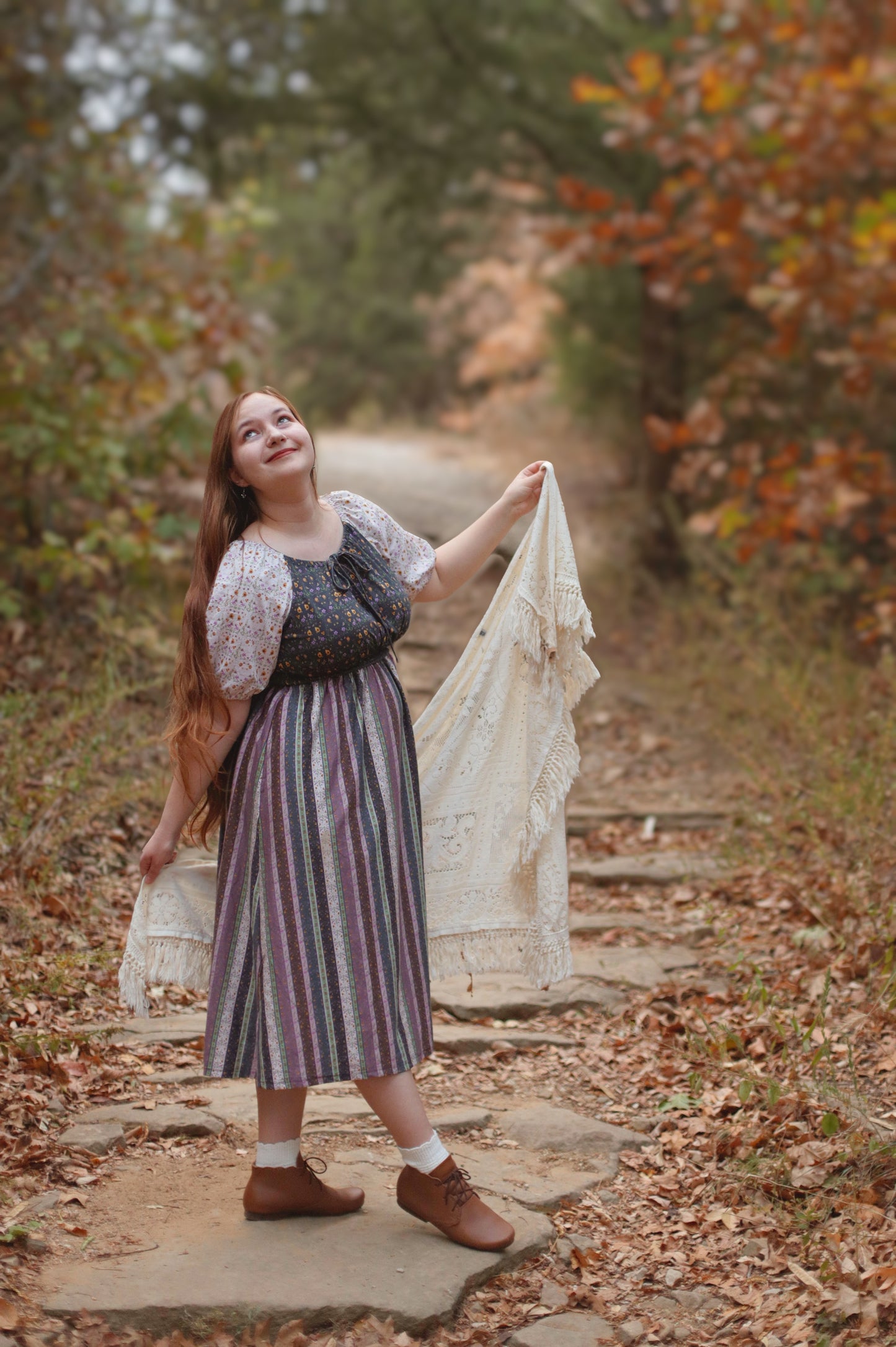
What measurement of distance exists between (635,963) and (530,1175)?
47.8 inches

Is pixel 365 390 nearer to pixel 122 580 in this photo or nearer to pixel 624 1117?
pixel 122 580

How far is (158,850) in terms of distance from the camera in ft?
8.73

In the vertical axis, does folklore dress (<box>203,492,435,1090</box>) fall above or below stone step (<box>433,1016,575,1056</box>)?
above

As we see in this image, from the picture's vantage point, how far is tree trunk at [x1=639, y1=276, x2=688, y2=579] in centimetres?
860

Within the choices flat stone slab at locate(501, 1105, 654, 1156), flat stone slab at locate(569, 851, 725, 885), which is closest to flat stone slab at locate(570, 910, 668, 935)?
flat stone slab at locate(569, 851, 725, 885)

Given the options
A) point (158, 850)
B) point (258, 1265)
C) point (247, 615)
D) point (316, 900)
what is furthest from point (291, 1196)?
point (247, 615)

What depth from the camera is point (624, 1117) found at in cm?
328

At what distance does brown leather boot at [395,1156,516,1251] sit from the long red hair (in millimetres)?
839

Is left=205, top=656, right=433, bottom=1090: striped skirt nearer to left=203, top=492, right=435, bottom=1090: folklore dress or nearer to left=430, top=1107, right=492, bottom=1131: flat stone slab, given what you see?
left=203, top=492, right=435, bottom=1090: folklore dress

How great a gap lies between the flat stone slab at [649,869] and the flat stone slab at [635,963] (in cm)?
51

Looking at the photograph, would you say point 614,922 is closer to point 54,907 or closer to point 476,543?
point 54,907

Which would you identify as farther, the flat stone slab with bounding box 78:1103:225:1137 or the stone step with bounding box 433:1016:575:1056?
the stone step with bounding box 433:1016:575:1056

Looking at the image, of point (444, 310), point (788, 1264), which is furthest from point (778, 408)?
point (444, 310)

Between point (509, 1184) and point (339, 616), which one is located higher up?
point (339, 616)
